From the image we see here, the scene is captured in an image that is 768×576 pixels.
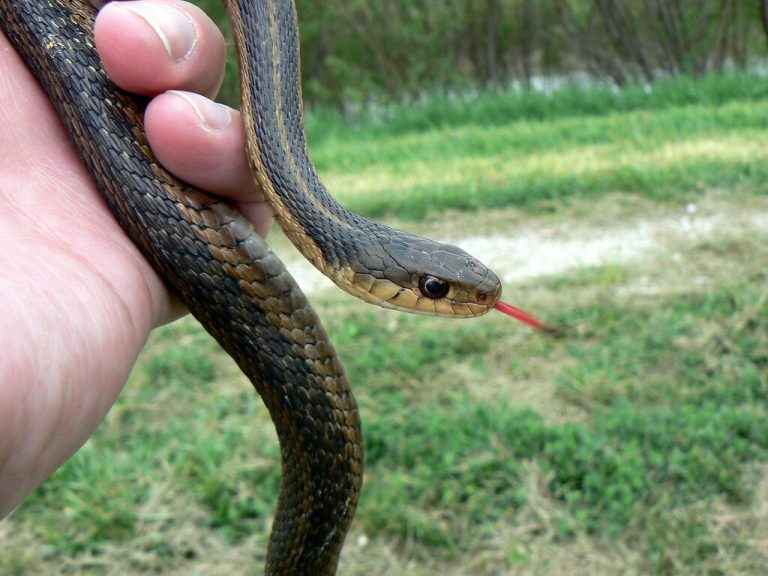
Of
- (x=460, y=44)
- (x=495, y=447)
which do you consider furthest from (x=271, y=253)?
(x=460, y=44)

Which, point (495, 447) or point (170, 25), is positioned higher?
point (170, 25)

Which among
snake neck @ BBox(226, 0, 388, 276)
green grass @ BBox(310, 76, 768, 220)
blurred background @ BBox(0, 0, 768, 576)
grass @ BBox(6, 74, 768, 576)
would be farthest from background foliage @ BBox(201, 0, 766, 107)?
snake neck @ BBox(226, 0, 388, 276)

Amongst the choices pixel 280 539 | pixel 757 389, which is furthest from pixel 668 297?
pixel 280 539

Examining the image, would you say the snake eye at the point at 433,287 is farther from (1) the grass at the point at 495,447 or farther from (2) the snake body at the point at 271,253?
(1) the grass at the point at 495,447

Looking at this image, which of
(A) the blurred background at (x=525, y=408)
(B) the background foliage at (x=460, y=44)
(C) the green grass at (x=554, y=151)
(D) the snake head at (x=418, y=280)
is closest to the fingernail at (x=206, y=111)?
(D) the snake head at (x=418, y=280)

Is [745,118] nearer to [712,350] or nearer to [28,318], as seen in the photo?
[712,350]

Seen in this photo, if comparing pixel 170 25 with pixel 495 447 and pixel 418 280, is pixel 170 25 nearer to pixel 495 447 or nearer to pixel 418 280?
pixel 418 280

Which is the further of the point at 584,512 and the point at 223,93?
the point at 223,93
